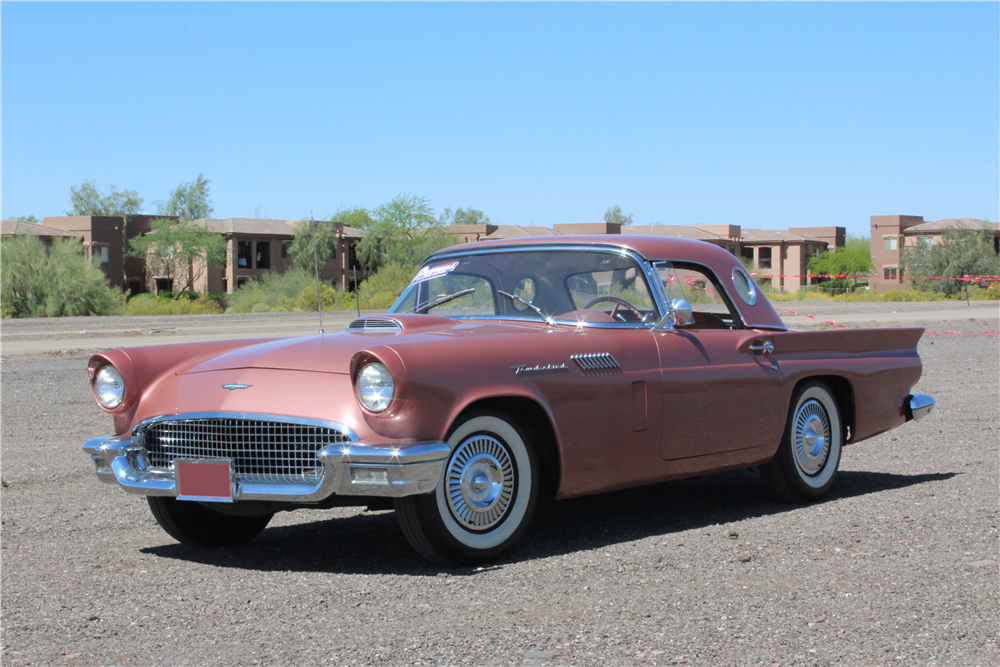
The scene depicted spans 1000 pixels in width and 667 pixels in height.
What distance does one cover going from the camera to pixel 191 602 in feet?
13.3

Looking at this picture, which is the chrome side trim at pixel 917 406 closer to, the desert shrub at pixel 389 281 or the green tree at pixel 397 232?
the desert shrub at pixel 389 281

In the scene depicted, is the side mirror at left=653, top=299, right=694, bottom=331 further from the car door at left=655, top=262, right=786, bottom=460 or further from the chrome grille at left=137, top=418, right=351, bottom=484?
the chrome grille at left=137, top=418, right=351, bottom=484

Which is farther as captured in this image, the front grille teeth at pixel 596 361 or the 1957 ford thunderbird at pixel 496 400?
the front grille teeth at pixel 596 361

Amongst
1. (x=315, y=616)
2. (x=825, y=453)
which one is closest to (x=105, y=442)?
(x=315, y=616)

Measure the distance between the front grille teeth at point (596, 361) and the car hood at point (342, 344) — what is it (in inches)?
10.8

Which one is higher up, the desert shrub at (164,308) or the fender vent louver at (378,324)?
the fender vent louver at (378,324)

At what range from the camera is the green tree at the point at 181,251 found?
83.2 meters

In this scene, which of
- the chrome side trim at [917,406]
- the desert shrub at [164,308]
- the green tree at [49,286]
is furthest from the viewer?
the desert shrub at [164,308]

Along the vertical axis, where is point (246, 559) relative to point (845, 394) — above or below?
below

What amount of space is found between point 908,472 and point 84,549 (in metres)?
5.19

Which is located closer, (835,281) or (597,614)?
(597,614)

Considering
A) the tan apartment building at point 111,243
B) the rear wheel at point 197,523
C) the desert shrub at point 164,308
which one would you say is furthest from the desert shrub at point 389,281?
the rear wheel at point 197,523

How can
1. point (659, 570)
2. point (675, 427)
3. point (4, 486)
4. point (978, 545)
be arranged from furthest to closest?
point (4, 486) → point (675, 427) → point (978, 545) → point (659, 570)

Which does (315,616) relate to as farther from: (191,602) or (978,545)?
(978,545)
